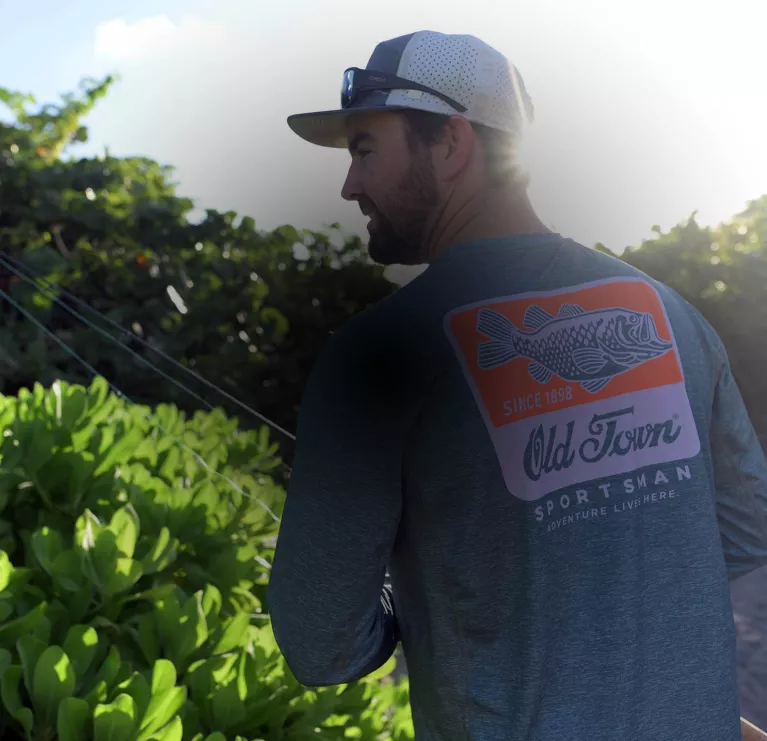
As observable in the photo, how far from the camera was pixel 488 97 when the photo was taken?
50.1 inches

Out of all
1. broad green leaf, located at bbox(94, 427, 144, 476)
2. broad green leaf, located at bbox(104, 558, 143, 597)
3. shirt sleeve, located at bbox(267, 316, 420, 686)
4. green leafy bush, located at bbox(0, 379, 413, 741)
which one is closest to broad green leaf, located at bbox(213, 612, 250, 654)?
green leafy bush, located at bbox(0, 379, 413, 741)

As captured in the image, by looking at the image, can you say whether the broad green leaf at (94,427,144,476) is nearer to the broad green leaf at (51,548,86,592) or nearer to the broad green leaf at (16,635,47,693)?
the broad green leaf at (51,548,86,592)

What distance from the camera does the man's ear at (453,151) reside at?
1.24m

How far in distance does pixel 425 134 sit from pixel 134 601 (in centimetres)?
122

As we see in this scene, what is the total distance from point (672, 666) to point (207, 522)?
1201 mm

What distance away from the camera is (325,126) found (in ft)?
4.62

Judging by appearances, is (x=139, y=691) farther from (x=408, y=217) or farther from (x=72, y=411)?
(x=72, y=411)

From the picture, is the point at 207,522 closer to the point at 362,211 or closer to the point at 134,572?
the point at 134,572

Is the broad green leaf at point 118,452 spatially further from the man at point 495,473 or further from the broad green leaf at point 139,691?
Result: the man at point 495,473

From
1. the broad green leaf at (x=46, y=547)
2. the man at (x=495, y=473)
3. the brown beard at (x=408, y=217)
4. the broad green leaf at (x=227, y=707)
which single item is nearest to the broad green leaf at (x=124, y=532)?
the broad green leaf at (x=46, y=547)

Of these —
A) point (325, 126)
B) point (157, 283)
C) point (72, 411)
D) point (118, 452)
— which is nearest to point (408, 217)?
point (325, 126)

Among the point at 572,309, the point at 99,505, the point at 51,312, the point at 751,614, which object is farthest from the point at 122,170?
the point at 751,614

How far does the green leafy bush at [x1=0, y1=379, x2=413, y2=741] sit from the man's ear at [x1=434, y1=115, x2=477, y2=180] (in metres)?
0.96

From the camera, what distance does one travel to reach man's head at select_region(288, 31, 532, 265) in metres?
1.25
